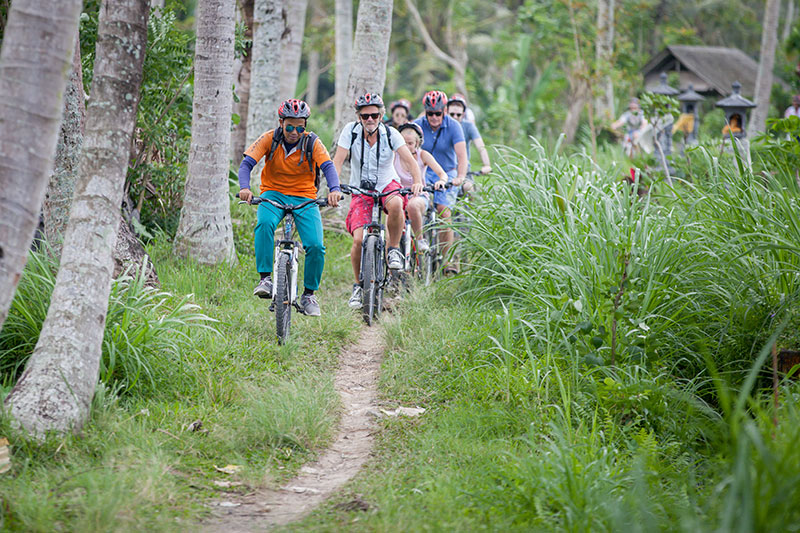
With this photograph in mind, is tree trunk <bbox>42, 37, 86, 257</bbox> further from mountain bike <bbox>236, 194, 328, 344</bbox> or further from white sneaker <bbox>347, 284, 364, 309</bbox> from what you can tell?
white sneaker <bbox>347, 284, 364, 309</bbox>

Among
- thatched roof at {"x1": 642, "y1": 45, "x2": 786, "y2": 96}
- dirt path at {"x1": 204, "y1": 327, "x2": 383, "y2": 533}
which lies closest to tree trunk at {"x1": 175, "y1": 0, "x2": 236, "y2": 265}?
dirt path at {"x1": 204, "y1": 327, "x2": 383, "y2": 533}

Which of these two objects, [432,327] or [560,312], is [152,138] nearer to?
[432,327]

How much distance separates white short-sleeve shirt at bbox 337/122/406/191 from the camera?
8094 millimetres

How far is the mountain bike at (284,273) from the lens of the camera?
685 cm

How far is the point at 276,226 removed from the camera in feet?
23.3

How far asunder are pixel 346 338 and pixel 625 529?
15.3 ft

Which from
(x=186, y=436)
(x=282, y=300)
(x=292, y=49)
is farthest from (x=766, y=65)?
(x=186, y=436)

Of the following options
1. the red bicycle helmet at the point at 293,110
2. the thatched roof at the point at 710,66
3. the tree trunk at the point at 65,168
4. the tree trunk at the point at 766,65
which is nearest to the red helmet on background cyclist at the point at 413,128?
the red bicycle helmet at the point at 293,110

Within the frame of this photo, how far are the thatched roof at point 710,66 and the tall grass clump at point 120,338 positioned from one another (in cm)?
2588

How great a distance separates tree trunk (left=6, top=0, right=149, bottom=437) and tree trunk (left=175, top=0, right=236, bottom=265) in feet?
12.8

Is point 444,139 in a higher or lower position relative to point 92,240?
higher

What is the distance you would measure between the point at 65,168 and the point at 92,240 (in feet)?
7.23

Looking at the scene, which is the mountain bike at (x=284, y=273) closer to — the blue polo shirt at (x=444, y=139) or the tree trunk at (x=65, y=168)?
the tree trunk at (x=65, y=168)

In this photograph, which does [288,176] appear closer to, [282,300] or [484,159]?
[282,300]
